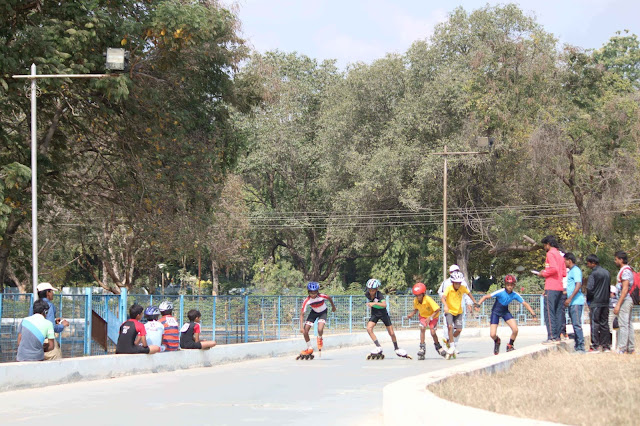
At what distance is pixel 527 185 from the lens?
51281 mm

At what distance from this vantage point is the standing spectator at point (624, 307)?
47.7ft

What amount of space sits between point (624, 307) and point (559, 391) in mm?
6260

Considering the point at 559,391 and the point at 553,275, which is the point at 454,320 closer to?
the point at 553,275

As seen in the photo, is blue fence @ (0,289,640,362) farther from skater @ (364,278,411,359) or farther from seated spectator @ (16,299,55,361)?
skater @ (364,278,411,359)

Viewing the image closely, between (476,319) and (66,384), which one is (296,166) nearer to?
(476,319)

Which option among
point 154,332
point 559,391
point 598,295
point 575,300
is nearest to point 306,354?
point 154,332

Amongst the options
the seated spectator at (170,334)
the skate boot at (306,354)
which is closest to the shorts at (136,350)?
the seated spectator at (170,334)

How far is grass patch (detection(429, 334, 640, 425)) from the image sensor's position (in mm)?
7113

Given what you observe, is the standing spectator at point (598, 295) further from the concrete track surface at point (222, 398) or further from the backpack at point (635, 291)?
the concrete track surface at point (222, 398)

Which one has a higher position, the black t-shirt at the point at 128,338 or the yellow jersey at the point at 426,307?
the yellow jersey at the point at 426,307

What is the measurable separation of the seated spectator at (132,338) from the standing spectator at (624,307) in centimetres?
805

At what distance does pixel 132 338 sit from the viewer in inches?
609

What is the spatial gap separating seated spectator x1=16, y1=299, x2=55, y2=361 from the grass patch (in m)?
6.59

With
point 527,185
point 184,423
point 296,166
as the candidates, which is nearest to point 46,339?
point 184,423
